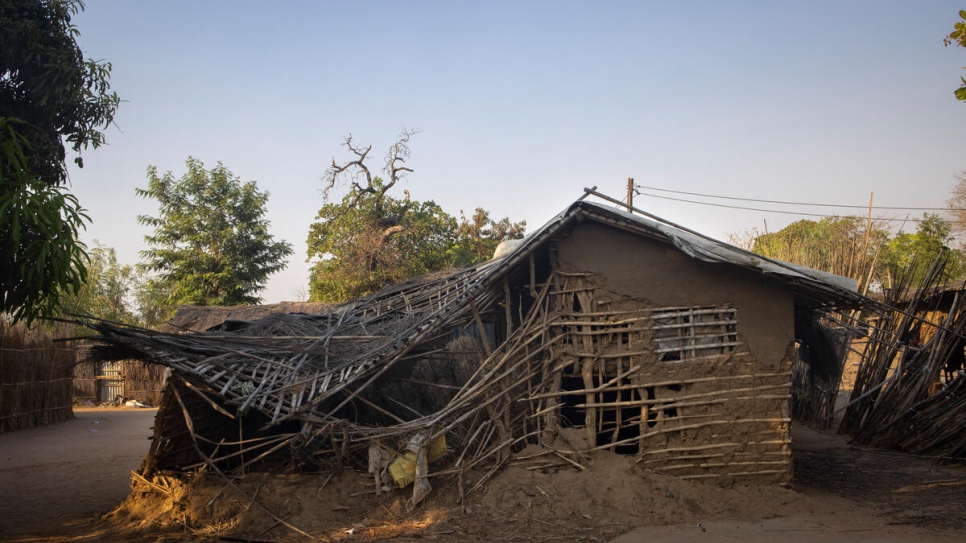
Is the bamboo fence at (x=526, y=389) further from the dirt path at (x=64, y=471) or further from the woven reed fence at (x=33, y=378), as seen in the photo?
the woven reed fence at (x=33, y=378)

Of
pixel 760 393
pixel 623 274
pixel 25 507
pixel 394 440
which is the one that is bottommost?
pixel 25 507

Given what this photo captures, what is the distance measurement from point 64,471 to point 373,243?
33.9ft

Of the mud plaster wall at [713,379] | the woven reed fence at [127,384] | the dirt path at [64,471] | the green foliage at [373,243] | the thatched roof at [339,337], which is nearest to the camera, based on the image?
the thatched roof at [339,337]

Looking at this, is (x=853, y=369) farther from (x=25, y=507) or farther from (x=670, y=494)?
(x=25, y=507)

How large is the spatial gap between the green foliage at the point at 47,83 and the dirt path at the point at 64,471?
4214 millimetres

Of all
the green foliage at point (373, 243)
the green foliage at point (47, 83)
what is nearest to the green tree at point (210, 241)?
the green foliage at point (373, 243)

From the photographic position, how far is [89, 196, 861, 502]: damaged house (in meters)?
7.70

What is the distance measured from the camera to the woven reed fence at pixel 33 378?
15.5m

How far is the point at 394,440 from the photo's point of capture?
26.1 ft

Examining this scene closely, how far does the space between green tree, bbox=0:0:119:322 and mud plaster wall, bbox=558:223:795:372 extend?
214 inches

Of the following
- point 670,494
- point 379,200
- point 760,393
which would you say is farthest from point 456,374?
point 379,200

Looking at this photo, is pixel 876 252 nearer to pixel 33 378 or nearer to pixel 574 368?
pixel 574 368

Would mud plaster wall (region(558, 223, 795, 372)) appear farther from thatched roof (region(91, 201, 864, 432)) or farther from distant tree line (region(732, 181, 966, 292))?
distant tree line (region(732, 181, 966, 292))

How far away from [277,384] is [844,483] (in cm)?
734
